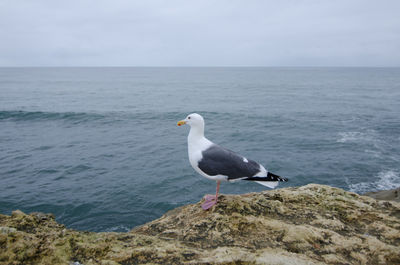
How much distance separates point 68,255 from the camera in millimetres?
3336

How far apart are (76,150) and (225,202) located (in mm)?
18466

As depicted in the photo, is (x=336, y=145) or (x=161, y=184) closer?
(x=161, y=184)

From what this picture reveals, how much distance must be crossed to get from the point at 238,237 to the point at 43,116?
35.6 metres

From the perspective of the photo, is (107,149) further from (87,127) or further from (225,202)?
(225,202)

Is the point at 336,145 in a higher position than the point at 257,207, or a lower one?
lower

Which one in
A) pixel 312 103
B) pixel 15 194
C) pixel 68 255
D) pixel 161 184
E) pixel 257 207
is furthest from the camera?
pixel 312 103

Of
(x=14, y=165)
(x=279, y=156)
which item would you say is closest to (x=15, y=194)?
(x=14, y=165)

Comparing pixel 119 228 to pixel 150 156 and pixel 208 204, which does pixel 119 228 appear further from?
pixel 150 156

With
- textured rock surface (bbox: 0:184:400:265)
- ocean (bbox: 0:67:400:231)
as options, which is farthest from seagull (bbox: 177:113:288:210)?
ocean (bbox: 0:67:400:231)

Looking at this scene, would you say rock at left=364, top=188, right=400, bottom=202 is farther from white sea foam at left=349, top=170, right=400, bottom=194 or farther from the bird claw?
the bird claw

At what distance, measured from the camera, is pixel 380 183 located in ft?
49.9

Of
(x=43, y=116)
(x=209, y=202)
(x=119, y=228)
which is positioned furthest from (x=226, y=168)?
(x=43, y=116)

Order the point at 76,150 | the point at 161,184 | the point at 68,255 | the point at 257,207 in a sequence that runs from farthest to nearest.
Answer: the point at 76,150 < the point at 161,184 < the point at 257,207 < the point at 68,255

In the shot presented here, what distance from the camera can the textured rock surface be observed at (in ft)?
11.0
